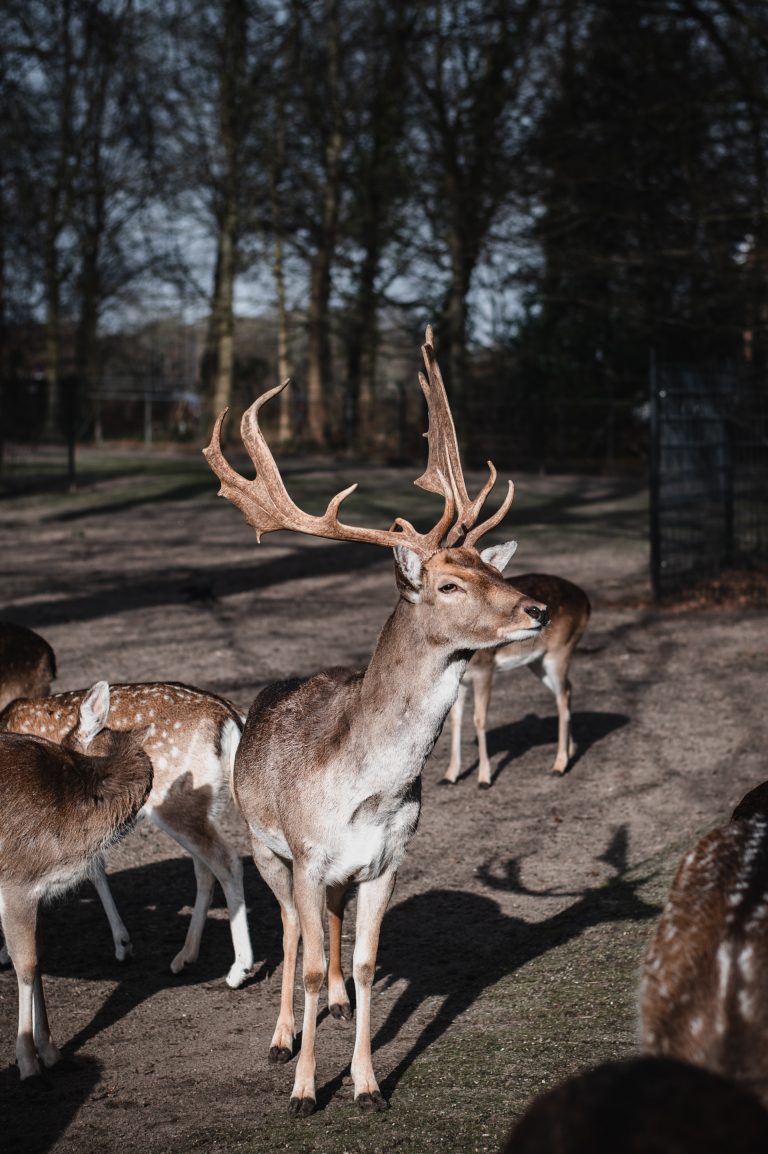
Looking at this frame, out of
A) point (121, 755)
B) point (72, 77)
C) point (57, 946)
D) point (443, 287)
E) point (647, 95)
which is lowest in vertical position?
point (57, 946)

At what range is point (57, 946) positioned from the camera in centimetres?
549

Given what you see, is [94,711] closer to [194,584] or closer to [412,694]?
[412,694]

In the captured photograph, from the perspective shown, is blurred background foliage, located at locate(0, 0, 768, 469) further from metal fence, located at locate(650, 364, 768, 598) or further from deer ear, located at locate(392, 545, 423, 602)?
deer ear, located at locate(392, 545, 423, 602)

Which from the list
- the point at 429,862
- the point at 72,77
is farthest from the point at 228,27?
the point at 429,862

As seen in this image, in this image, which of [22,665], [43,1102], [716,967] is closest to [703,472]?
[22,665]

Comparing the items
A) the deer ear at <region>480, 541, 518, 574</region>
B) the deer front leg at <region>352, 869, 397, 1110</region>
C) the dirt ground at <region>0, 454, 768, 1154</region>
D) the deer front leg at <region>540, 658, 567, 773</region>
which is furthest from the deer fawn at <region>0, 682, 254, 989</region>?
the deer front leg at <region>540, 658, 567, 773</region>

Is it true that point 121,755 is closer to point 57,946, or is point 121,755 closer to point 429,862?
point 57,946

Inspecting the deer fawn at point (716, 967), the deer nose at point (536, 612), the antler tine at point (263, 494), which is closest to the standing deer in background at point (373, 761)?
the deer nose at point (536, 612)

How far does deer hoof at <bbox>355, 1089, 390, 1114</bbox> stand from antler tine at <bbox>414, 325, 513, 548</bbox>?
1936 millimetres

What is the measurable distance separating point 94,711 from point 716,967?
3089 millimetres

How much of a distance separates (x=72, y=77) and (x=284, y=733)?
29.4m

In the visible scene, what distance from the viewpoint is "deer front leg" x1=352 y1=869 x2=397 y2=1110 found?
404 cm

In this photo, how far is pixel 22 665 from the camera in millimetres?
6750

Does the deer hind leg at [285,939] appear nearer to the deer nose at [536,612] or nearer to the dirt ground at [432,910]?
the dirt ground at [432,910]
